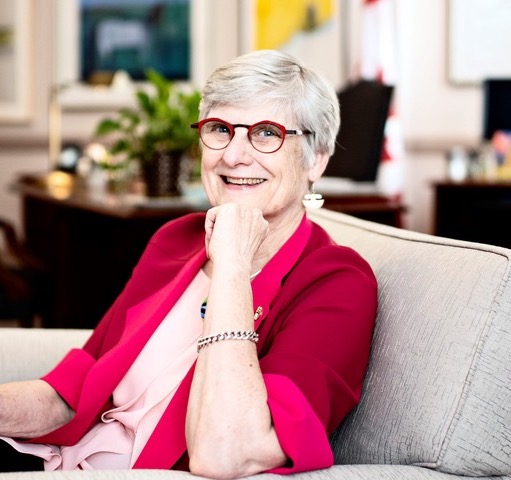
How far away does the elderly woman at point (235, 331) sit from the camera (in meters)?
1.26

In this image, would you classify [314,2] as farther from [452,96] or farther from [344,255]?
[344,255]

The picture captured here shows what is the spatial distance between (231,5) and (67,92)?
1.27 meters

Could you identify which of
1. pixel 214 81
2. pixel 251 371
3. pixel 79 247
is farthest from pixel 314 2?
pixel 251 371

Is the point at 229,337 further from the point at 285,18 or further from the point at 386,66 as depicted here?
the point at 285,18

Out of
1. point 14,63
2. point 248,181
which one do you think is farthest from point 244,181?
point 14,63

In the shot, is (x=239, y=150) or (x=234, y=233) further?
(x=239, y=150)

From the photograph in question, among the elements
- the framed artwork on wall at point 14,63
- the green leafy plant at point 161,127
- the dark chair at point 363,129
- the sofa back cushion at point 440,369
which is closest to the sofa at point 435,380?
the sofa back cushion at point 440,369

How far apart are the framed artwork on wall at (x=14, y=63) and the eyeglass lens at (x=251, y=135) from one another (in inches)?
197

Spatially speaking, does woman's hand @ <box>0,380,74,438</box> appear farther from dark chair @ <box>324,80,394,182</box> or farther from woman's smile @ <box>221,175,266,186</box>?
dark chair @ <box>324,80,394,182</box>

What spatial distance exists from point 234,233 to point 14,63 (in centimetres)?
530

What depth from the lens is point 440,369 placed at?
4.27 ft

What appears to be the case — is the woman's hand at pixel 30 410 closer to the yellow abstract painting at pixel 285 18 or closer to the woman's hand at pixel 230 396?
the woman's hand at pixel 230 396

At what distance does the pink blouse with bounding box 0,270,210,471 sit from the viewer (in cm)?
156

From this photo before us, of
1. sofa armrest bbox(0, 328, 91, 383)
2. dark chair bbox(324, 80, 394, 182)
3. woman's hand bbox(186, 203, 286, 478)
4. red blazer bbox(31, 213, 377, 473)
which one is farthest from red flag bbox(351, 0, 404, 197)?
woman's hand bbox(186, 203, 286, 478)
